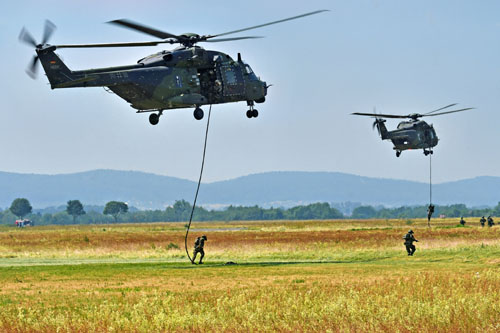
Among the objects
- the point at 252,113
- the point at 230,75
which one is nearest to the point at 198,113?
the point at 230,75

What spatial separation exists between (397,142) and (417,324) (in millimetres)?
64281

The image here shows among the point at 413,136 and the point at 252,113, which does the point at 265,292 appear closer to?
the point at 252,113

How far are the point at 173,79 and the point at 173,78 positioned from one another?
0.06m

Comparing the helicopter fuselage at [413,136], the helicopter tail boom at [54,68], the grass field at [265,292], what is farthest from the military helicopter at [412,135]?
the helicopter tail boom at [54,68]

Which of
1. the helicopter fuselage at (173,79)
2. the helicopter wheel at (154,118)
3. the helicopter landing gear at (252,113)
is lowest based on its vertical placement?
the helicopter wheel at (154,118)

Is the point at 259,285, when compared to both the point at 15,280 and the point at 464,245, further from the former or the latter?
the point at 464,245

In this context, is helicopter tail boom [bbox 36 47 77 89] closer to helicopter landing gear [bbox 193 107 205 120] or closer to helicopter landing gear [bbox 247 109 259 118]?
helicopter landing gear [bbox 193 107 205 120]

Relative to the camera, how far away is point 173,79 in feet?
135

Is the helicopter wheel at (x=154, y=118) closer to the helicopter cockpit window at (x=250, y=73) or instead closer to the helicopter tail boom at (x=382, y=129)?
the helicopter cockpit window at (x=250, y=73)

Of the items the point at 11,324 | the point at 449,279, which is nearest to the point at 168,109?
the point at 449,279

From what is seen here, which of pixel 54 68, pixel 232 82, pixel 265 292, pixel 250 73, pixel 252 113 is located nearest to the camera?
pixel 265 292

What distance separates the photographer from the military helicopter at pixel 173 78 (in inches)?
1542

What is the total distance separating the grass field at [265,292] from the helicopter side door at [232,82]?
918 cm

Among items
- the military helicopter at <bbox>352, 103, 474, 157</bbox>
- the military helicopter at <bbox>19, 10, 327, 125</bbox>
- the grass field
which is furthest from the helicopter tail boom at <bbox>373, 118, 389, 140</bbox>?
the military helicopter at <bbox>19, 10, 327, 125</bbox>
